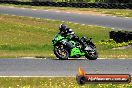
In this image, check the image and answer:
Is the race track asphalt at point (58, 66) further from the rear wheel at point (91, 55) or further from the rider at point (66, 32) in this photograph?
the rider at point (66, 32)

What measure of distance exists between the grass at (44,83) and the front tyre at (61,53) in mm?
4879

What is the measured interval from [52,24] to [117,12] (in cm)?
1297

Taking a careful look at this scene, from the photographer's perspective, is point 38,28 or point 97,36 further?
point 38,28

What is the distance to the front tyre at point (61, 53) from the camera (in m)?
17.1

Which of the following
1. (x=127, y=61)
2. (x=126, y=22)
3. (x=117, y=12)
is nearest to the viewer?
(x=127, y=61)

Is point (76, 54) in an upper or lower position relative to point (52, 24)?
upper

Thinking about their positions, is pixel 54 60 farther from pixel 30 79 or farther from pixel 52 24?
pixel 52 24

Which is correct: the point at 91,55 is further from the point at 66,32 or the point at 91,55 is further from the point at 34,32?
the point at 34,32

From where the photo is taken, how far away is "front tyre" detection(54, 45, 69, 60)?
17.1m

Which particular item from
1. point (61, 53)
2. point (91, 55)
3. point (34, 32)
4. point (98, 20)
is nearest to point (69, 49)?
point (61, 53)

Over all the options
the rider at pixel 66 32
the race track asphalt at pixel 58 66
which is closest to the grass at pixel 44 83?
the race track asphalt at pixel 58 66

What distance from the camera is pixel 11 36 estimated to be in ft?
99.1

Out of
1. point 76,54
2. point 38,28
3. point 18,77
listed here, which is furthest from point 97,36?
point 18,77

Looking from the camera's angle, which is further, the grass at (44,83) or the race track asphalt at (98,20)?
the race track asphalt at (98,20)
